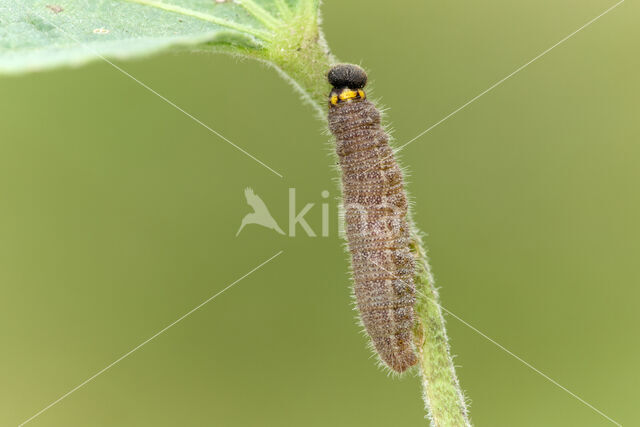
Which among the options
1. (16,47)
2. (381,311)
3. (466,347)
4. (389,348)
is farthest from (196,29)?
(466,347)

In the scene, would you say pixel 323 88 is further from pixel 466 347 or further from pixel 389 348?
pixel 466 347
